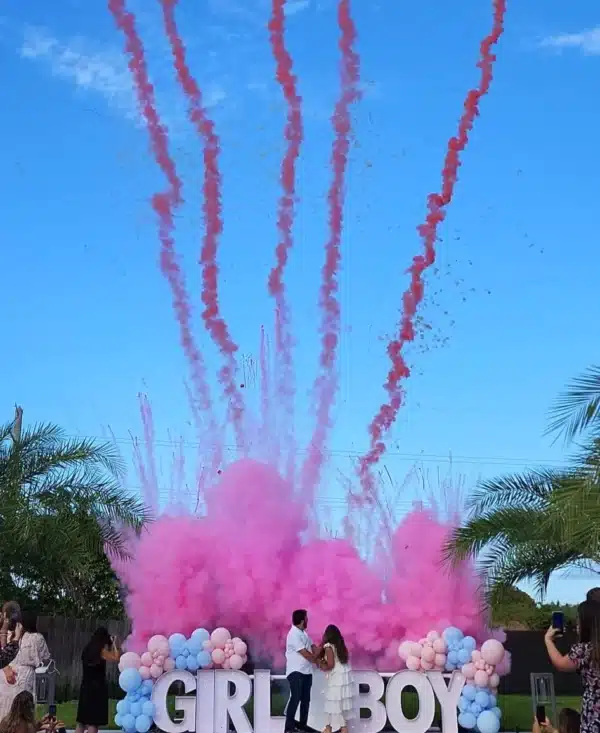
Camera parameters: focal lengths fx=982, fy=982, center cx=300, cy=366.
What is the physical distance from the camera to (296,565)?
18.9 m

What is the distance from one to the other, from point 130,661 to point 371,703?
10.6 ft

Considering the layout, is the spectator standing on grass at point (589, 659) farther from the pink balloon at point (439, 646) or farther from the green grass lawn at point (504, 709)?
the green grass lawn at point (504, 709)

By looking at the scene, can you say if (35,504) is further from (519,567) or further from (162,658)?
(519,567)

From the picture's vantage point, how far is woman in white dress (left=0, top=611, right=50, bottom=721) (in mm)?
7863

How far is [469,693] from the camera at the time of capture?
40.8 feet

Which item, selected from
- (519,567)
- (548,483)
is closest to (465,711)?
(519,567)

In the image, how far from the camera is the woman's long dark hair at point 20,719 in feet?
15.9

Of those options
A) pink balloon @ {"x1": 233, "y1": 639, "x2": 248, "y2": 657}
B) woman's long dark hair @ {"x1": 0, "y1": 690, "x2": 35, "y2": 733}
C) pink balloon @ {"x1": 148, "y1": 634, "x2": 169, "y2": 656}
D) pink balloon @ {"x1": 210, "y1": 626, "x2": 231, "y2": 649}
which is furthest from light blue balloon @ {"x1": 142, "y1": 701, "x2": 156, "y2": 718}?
woman's long dark hair @ {"x1": 0, "y1": 690, "x2": 35, "y2": 733}

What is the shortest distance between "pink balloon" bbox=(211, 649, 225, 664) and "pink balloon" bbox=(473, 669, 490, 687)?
3426 millimetres

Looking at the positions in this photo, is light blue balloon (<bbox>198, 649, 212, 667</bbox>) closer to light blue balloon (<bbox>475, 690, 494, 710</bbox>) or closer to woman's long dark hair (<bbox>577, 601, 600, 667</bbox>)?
light blue balloon (<bbox>475, 690, 494, 710</bbox>)

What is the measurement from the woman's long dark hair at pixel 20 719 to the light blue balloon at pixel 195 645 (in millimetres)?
8601

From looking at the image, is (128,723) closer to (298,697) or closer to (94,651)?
(94,651)

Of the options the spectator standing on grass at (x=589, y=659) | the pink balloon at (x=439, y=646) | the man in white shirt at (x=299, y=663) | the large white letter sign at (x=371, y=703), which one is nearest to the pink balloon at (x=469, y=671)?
the pink balloon at (x=439, y=646)

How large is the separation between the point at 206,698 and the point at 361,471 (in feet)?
27.8
